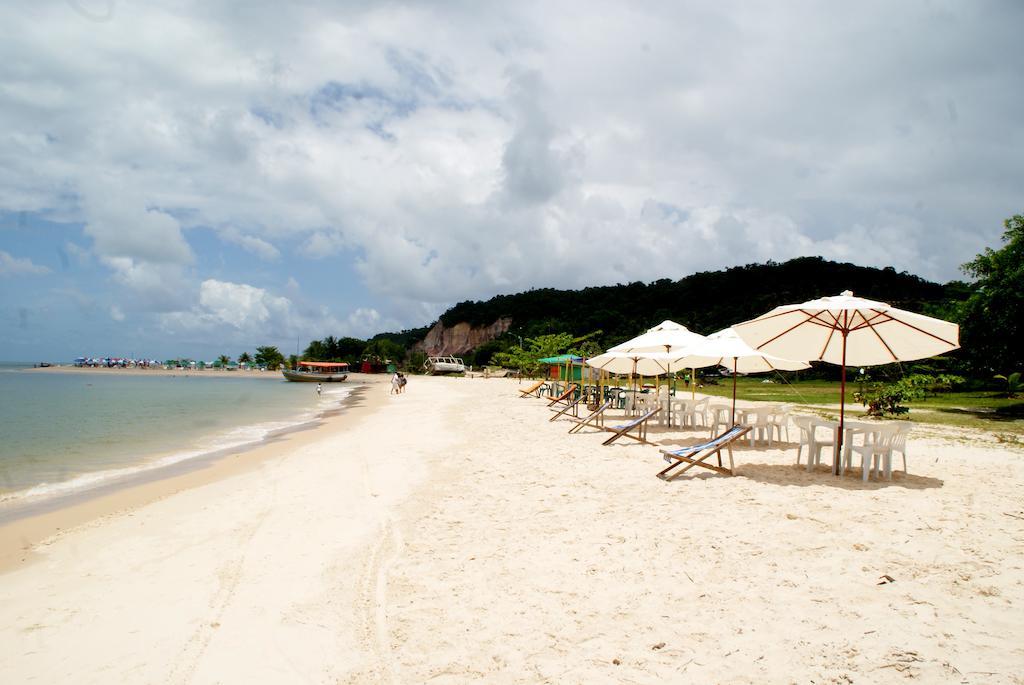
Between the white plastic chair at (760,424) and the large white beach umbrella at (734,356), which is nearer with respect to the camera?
the white plastic chair at (760,424)

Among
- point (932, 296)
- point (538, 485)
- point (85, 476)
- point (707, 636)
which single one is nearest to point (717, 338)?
point (538, 485)

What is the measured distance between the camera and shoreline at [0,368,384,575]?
646 centimetres

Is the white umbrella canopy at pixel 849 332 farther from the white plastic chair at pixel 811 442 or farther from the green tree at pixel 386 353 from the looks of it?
the green tree at pixel 386 353

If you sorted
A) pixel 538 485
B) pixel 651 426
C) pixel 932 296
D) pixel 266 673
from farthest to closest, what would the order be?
pixel 932 296, pixel 651 426, pixel 538 485, pixel 266 673

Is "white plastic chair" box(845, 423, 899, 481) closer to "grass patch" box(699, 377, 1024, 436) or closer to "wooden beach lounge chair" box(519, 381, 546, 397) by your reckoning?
"grass patch" box(699, 377, 1024, 436)

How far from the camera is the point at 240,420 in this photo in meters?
21.7

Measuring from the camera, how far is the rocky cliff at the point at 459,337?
343 feet

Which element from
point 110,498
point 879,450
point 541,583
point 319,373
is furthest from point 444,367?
point 541,583

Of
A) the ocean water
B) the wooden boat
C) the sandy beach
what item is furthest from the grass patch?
the wooden boat

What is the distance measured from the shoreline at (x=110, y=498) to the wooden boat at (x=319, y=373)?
5382cm

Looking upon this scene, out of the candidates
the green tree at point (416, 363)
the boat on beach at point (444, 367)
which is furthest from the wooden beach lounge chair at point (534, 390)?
the green tree at point (416, 363)

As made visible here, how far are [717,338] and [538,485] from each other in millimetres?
5865

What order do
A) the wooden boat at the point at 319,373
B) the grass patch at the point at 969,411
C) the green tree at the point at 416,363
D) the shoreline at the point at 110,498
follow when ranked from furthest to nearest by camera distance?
the green tree at the point at 416,363 < the wooden boat at the point at 319,373 < the grass patch at the point at 969,411 < the shoreline at the point at 110,498

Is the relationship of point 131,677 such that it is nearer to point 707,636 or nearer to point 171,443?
point 707,636
